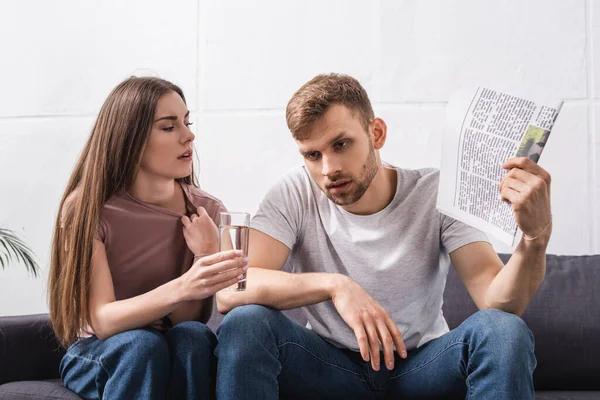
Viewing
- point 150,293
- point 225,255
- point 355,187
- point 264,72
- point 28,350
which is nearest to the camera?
point 225,255

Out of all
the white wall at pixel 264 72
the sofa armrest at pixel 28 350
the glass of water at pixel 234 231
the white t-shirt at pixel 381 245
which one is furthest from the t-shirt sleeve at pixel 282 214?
the white wall at pixel 264 72

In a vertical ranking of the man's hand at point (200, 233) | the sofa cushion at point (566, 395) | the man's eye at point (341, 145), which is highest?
the man's eye at point (341, 145)

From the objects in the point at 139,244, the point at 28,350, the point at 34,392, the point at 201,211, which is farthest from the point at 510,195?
the point at 28,350

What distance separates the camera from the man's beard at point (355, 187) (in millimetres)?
1798

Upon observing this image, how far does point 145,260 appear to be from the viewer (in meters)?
1.91

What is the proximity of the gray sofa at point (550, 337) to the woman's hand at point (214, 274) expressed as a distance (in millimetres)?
560

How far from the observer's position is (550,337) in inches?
82.4

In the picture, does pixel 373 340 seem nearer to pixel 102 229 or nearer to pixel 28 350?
pixel 102 229

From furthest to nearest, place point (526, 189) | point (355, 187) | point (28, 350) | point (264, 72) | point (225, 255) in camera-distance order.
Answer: point (264, 72) < point (28, 350) < point (355, 187) < point (225, 255) < point (526, 189)

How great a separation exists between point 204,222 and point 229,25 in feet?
3.97

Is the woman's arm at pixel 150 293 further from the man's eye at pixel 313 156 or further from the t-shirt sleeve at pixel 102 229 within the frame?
the man's eye at pixel 313 156

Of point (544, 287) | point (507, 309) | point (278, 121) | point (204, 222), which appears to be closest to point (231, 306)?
point (204, 222)

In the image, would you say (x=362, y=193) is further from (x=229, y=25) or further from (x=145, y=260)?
(x=229, y=25)

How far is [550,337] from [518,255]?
0.64 metres
